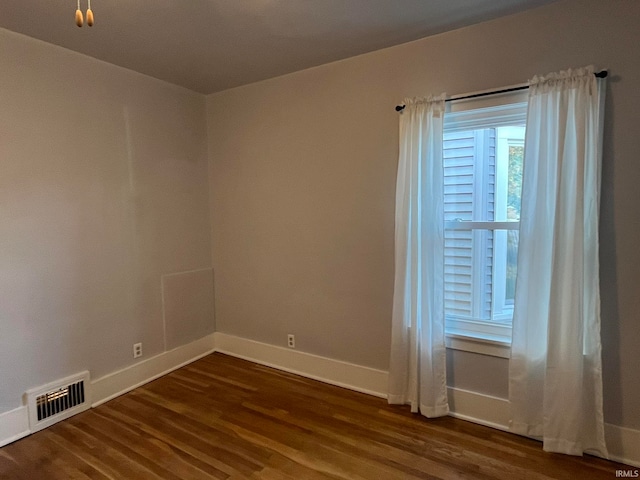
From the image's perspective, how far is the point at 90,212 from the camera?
2768 millimetres

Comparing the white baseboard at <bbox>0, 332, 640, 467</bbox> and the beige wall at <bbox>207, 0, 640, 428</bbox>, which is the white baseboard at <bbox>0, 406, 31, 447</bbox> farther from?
the beige wall at <bbox>207, 0, 640, 428</bbox>

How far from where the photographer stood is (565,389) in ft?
6.91

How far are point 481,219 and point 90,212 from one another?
2806 mm

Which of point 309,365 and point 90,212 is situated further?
point 309,365

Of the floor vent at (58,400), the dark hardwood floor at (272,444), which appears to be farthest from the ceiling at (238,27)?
the dark hardwood floor at (272,444)

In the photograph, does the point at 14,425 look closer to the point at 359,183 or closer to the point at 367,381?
the point at 367,381

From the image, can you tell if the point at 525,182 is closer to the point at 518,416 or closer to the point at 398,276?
the point at 398,276

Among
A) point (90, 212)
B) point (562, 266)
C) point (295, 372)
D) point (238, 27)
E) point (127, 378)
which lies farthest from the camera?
point (295, 372)

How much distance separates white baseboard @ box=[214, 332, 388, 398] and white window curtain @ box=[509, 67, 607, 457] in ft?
3.56

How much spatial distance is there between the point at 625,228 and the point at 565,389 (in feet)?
3.12

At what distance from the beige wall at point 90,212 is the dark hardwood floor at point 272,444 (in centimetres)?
46

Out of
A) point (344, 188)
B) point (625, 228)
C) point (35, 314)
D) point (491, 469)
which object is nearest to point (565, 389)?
point (491, 469)

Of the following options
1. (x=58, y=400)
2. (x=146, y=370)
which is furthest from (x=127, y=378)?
(x=58, y=400)

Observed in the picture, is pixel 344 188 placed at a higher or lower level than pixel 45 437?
higher
